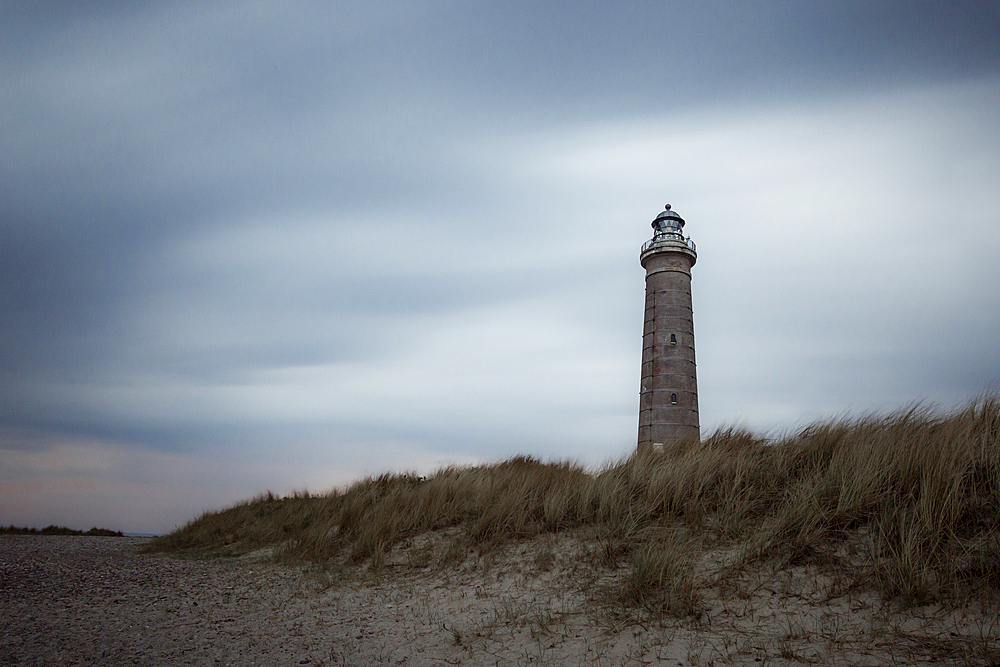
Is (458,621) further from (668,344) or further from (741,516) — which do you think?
(668,344)

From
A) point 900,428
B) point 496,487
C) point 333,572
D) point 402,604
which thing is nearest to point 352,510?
point 333,572

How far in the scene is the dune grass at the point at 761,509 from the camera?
5.94 meters

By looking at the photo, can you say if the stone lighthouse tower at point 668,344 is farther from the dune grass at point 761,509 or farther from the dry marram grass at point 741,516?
the dry marram grass at point 741,516

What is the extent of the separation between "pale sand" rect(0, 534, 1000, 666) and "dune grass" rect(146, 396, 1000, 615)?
365 mm

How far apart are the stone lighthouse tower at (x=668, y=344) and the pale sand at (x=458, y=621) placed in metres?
14.8

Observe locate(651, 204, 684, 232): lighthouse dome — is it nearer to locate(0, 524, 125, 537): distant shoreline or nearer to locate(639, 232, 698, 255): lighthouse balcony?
locate(639, 232, 698, 255): lighthouse balcony

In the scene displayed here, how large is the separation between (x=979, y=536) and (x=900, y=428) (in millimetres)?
2687

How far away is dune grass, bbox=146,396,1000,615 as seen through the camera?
594cm

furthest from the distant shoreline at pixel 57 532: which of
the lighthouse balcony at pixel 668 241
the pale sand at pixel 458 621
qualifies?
the lighthouse balcony at pixel 668 241

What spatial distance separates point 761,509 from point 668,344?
604 inches

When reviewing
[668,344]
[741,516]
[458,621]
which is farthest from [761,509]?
[668,344]

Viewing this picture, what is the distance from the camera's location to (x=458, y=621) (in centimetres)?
670

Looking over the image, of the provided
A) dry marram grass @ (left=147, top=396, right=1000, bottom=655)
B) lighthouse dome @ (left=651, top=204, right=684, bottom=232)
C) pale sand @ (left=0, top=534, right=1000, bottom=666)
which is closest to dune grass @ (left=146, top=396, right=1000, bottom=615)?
dry marram grass @ (left=147, top=396, right=1000, bottom=655)

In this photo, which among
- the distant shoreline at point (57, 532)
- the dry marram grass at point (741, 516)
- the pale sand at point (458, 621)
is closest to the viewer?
the pale sand at point (458, 621)
